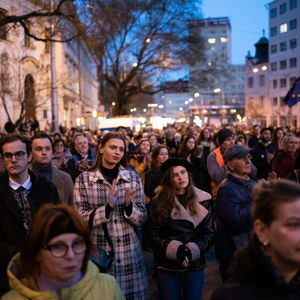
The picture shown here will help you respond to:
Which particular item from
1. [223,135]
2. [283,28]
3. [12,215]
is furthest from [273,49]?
[12,215]

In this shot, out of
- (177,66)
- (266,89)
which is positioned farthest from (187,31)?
(266,89)

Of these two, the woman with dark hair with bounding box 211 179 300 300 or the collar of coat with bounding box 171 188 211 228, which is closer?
the woman with dark hair with bounding box 211 179 300 300

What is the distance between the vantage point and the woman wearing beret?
12.0ft

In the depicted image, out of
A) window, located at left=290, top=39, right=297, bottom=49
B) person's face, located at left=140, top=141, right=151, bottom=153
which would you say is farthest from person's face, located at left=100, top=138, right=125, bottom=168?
window, located at left=290, top=39, right=297, bottom=49

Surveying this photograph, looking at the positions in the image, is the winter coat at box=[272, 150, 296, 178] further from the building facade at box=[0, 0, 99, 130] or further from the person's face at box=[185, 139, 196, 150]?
the building facade at box=[0, 0, 99, 130]

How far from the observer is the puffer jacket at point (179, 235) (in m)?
3.66

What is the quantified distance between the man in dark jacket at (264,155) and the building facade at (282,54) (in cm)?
5666

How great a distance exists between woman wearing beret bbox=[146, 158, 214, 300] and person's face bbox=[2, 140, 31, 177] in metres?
1.25

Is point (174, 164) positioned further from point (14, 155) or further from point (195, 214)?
point (14, 155)

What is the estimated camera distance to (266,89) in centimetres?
7619

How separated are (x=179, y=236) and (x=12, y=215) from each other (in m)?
1.47

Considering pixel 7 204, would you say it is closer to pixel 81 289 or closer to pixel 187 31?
pixel 81 289

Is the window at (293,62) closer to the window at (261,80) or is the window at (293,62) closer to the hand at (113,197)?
the window at (261,80)

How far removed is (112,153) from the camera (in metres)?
4.09
